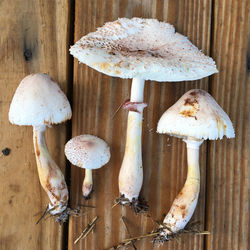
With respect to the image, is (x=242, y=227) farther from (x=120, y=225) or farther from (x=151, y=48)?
(x=151, y=48)

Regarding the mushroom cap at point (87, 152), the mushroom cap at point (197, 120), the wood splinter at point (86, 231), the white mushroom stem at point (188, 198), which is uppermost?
the mushroom cap at point (197, 120)

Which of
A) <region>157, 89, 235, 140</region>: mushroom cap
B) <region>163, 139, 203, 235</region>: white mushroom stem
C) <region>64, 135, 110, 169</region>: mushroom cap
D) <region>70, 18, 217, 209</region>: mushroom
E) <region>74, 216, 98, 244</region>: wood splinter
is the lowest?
<region>74, 216, 98, 244</region>: wood splinter

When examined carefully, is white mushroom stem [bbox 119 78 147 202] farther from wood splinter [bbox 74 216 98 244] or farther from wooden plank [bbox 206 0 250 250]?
wooden plank [bbox 206 0 250 250]

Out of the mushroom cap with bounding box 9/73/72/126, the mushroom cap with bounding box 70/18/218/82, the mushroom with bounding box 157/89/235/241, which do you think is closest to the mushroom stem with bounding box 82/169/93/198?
the mushroom cap with bounding box 9/73/72/126

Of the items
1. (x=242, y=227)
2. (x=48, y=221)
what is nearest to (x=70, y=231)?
(x=48, y=221)

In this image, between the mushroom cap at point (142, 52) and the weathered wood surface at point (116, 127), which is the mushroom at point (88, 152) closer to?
the weathered wood surface at point (116, 127)

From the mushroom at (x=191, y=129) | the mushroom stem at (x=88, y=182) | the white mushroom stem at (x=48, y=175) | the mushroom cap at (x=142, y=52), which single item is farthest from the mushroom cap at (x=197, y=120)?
the white mushroom stem at (x=48, y=175)
